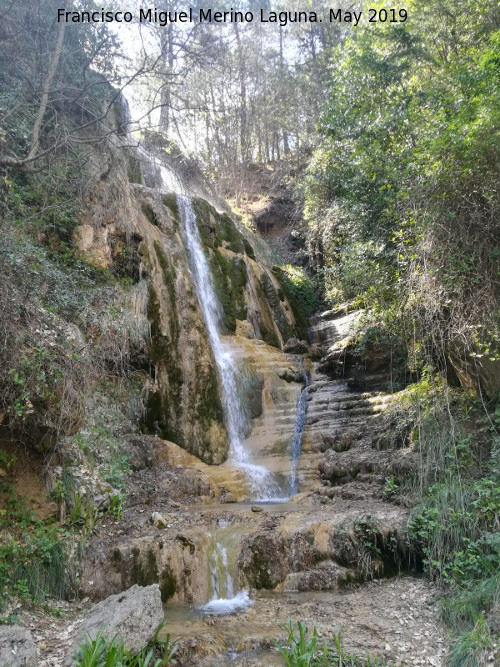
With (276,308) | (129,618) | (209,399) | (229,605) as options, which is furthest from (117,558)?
(276,308)

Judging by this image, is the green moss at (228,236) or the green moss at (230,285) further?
the green moss at (228,236)

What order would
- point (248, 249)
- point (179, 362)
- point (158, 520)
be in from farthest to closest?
point (248, 249), point (179, 362), point (158, 520)

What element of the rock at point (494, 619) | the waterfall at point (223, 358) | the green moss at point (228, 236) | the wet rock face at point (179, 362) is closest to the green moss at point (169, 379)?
the wet rock face at point (179, 362)

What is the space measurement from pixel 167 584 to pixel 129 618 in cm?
163

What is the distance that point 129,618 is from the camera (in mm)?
3822

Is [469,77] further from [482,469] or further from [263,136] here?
[263,136]

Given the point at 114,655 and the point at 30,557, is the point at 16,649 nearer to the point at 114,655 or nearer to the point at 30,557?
the point at 114,655

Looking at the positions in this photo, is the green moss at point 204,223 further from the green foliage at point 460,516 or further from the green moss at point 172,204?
the green foliage at point 460,516

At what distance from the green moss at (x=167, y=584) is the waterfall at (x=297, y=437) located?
3892 millimetres

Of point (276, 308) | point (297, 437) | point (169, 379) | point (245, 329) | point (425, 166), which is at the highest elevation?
point (425, 166)

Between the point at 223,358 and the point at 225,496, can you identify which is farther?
the point at 223,358

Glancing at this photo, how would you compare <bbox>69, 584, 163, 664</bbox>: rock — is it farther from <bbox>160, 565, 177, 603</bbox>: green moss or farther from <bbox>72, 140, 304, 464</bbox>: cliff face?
<bbox>72, 140, 304, 464</bbox>: cliff face

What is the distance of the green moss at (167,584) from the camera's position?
532 cm

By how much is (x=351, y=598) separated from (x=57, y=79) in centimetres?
1146
